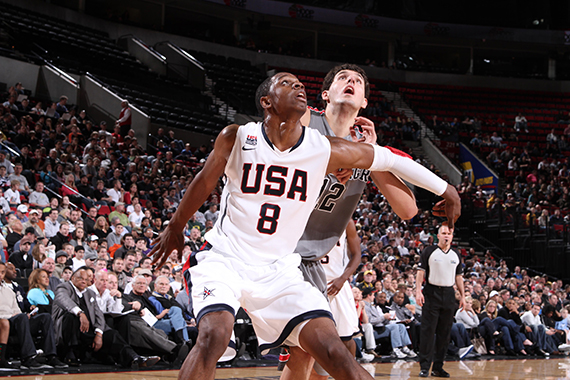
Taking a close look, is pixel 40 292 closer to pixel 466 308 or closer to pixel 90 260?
pixel 90 260

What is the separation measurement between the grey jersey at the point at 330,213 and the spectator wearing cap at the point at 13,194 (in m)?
8.14

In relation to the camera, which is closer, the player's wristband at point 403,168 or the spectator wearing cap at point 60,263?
the player's wristband at point 403,168

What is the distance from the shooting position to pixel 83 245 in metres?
10.0

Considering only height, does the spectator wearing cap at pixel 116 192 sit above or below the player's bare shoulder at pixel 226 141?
below

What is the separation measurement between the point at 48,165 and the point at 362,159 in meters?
9.97

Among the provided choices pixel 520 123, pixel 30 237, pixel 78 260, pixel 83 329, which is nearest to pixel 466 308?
pixel 78 260

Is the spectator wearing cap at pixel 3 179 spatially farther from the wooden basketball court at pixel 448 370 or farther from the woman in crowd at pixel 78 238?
the wooden basketball court at pixel 448 370

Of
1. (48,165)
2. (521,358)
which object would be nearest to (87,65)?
(48,165)

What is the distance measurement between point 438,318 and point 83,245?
18.3 ft

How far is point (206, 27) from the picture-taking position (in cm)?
3030

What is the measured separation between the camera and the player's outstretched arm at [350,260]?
14.8ft

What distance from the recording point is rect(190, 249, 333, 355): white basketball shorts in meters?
2.92

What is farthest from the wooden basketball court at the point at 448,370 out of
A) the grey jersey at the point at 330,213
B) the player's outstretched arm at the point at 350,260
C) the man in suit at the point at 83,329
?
the grey jersey at the point at 330,213

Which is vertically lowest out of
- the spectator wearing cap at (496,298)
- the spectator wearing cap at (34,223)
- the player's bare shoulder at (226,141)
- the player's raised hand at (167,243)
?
the spectator wearing cap at (496,298)
